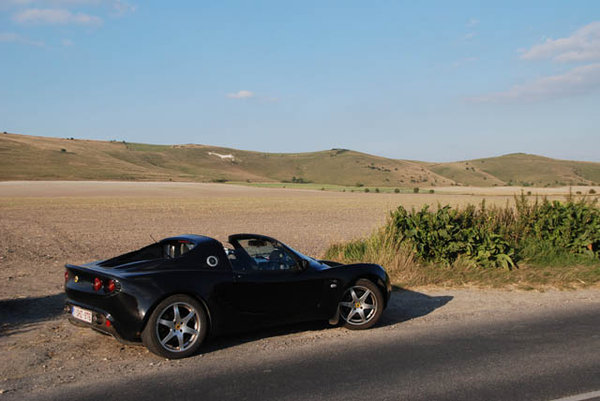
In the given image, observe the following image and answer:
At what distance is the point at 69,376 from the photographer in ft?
17.3

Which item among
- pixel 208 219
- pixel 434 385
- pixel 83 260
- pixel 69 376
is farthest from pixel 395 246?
pixel 208 219

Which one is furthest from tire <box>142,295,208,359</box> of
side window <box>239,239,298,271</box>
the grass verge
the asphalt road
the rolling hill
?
the rolling hill

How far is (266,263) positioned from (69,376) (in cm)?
258

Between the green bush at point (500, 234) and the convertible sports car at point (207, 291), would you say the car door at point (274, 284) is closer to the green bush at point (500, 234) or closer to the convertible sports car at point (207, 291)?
the convertible sports car at point (207, 291)

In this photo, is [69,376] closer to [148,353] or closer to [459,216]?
[148,353]

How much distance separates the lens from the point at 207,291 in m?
6.12

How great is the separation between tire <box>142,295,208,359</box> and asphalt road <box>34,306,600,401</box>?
222 mm

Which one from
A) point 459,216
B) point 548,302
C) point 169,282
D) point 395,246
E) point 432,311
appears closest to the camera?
point 169,282

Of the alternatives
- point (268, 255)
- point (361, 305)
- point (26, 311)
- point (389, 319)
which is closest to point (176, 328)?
point (268, 255)

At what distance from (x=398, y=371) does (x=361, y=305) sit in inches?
70.9

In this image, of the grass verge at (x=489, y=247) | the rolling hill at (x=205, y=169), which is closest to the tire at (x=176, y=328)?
the grass verge at (x=489, y=247)

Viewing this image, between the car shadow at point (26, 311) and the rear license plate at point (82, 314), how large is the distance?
144 cm

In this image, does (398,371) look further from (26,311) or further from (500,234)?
(500,234)

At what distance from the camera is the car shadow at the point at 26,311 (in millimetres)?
7295
